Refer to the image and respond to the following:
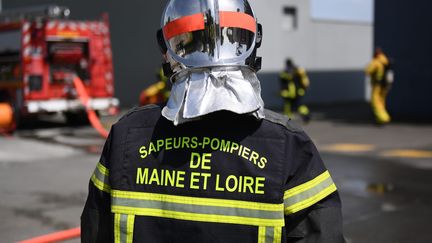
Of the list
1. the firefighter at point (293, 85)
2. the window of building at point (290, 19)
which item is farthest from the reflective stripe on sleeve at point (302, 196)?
the window of building at point (290, 19)

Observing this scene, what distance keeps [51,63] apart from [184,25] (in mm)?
12956

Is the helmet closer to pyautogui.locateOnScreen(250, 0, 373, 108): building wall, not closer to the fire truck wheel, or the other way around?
the fire truck wheel

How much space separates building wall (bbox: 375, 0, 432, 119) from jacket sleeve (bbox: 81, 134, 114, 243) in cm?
1551

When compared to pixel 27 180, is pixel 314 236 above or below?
above

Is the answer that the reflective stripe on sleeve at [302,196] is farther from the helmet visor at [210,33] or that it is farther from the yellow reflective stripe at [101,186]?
the yellow reflective stripe at [101,186]

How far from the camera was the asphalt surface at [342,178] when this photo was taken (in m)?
5.48

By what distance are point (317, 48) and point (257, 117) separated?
74.2ft

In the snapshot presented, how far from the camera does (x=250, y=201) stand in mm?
1668

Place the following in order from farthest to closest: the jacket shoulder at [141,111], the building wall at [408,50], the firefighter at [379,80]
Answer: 1. the building wall at [408,50]
2. the firefighter at [379,80]
3. the jacket shoulder at [141,111]

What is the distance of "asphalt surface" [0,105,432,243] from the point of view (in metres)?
5.48

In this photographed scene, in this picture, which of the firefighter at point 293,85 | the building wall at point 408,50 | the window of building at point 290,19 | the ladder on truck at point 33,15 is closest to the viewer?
the ladder on truck at point 33,15

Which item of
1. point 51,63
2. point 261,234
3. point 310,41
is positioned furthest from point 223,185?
point 310,41

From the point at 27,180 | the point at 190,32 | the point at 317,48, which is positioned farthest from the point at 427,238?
the point at 317,48

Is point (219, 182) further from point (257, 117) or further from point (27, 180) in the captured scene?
point (27, 180)
